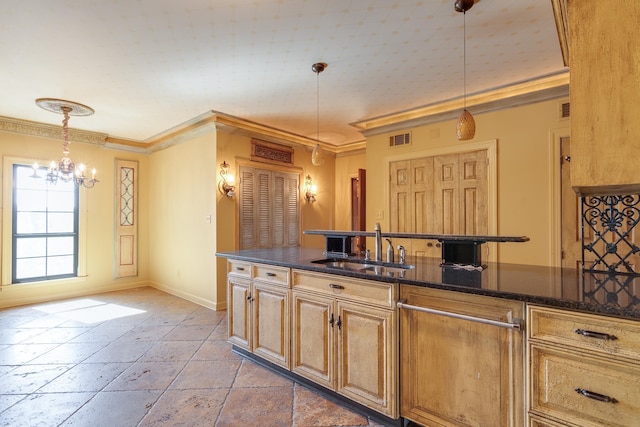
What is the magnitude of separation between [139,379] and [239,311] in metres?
0.93

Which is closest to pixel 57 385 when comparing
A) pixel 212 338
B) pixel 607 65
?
pixel 212 338

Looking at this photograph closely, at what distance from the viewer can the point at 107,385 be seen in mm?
2551

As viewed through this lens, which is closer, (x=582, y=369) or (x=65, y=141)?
(x=582, y=369)

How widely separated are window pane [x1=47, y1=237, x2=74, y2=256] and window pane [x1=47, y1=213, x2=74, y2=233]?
0.13 meters

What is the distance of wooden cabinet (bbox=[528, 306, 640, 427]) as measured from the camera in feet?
4.11

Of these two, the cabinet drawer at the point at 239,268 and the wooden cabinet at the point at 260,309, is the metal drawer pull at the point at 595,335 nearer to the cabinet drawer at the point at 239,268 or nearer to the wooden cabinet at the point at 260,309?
the wooden cabinet at the point at 260,309

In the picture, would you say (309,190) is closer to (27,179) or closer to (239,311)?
(239,311)

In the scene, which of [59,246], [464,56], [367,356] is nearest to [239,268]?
[367,356]

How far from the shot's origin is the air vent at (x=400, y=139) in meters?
4.61

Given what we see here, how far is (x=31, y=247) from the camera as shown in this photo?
5031mm

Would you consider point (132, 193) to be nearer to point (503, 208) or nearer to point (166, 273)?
point (166, 273)

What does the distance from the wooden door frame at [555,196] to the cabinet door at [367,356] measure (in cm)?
264

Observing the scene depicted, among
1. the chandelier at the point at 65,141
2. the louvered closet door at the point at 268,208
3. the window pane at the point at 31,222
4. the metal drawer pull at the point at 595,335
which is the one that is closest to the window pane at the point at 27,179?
the window pane at the point at 31,222

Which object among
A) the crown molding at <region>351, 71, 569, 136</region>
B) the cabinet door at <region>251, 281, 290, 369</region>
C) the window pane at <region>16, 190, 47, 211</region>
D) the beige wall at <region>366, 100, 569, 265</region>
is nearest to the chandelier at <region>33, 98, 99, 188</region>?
the window pane at <region>16, 190, 47, 211</region>
